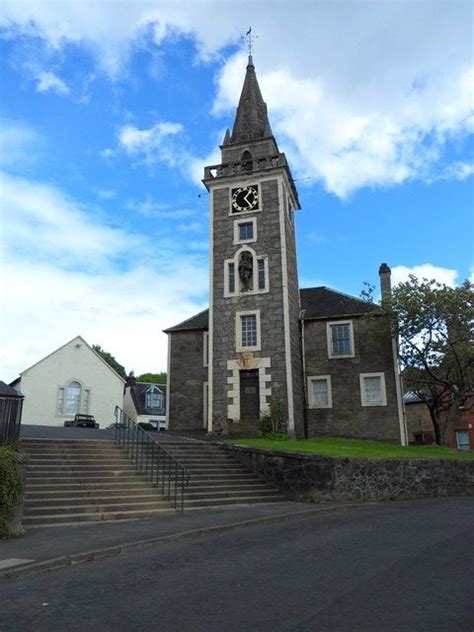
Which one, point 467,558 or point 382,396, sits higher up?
point 382,396

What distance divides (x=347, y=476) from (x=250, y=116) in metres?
23.3

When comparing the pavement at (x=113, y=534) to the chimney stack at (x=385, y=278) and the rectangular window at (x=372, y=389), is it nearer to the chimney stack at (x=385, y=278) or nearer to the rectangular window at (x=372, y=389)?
the rectangular window at (x=372, y=389)

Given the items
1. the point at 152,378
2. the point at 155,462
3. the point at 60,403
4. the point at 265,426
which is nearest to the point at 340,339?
the point at 265,426

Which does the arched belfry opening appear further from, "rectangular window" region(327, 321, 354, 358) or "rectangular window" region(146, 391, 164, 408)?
"rectangular window" region(146, 391, 164, 408)

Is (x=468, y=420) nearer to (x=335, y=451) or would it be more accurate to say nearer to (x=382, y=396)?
(x=382, y=396)

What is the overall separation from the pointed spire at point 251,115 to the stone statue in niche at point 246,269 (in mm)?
7226

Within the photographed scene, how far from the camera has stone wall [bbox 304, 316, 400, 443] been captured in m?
26.5

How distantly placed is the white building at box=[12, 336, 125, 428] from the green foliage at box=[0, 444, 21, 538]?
1065 inches

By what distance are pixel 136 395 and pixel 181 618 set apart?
148 feet

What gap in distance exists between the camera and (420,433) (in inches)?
1700

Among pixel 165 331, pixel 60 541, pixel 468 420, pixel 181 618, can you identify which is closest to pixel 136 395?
pixel 165 331

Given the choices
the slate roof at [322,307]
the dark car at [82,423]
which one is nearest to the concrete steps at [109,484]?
the slate roof at [322,307]

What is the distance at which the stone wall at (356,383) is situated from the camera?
26.5 meters

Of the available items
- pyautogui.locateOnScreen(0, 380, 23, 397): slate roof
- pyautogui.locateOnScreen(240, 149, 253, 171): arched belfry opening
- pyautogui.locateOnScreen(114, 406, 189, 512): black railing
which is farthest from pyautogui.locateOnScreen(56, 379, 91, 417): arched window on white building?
pyautogui.locateOnScreen(0, 380, 23, 397): slate roof
